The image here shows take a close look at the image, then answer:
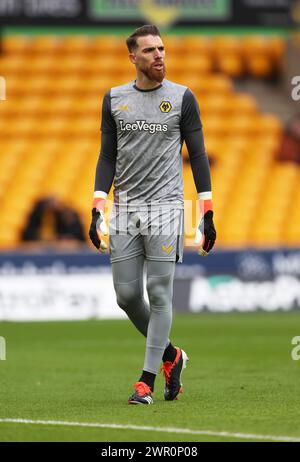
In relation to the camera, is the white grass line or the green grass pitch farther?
the green grass pitch

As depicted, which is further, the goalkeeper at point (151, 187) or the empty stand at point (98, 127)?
the empty stand at point (98, 127)

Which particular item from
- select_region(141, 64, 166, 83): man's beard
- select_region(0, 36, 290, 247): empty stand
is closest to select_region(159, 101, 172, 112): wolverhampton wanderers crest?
select_region(141, 64, 166, 83): man's beard

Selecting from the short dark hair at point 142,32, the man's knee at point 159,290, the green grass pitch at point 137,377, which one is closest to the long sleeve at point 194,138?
the short dark hair at point 142,32

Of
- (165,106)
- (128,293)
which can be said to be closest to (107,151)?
(165,106)

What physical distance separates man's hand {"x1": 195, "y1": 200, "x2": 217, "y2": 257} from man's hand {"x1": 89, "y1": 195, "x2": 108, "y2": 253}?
1.96 ft

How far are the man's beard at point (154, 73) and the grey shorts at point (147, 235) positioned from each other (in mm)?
823

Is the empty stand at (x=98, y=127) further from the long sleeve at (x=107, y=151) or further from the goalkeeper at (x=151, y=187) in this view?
the goalkeeper at (x=151, y=187)

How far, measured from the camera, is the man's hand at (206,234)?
299 inches

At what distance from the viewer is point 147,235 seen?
763 cm

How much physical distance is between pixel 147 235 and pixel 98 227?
12.6 inches

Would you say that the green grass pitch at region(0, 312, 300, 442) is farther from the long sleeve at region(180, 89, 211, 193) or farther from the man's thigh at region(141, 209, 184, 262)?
the long sleeve at region(180, 89, 211, 193)

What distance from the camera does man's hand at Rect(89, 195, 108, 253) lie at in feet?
25.0
